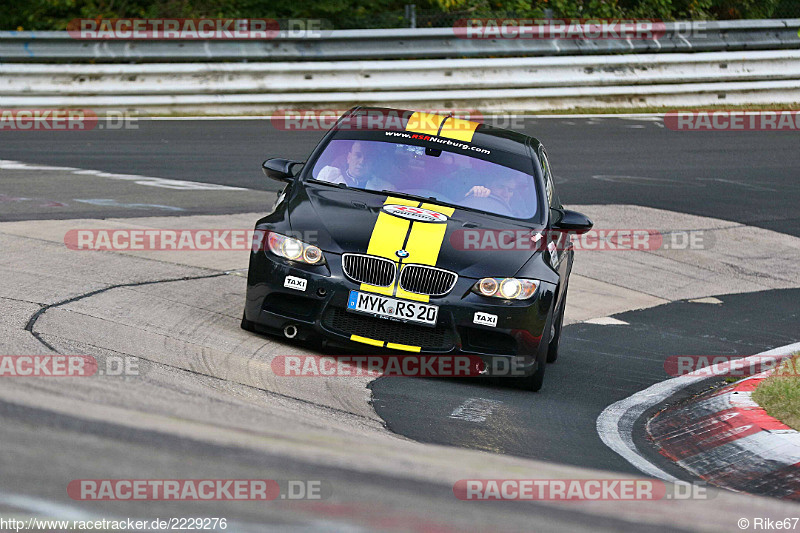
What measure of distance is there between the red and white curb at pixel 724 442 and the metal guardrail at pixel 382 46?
12.7 metres

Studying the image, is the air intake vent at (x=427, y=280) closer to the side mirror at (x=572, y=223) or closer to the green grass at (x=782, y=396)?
the side mirror at (x=572, y=223)

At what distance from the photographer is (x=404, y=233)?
23.9 ft

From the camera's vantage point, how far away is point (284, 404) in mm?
6023

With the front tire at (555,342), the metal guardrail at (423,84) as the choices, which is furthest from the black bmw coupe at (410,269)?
the metal guardrail at (423,84)

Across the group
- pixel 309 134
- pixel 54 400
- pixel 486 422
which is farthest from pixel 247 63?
pixel 54 400

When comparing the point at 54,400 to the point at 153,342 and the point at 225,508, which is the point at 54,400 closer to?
the point at 225,508

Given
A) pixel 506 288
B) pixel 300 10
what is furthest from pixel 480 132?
pixel 300 10

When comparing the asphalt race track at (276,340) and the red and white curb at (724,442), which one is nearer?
the asphalt race track at (276,340)

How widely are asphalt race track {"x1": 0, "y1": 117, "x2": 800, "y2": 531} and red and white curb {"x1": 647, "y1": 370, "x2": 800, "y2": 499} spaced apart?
29 cm

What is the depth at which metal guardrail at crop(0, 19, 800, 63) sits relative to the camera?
18125mm

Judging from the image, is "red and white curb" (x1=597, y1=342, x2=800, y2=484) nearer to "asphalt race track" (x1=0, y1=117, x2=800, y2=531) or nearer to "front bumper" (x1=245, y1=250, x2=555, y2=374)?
"asphalt race track" (x1=0, y1=117, x2=800, y2=531)

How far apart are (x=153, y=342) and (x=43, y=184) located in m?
6.35

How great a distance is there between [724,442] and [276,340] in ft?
9.55

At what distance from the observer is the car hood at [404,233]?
719cm
